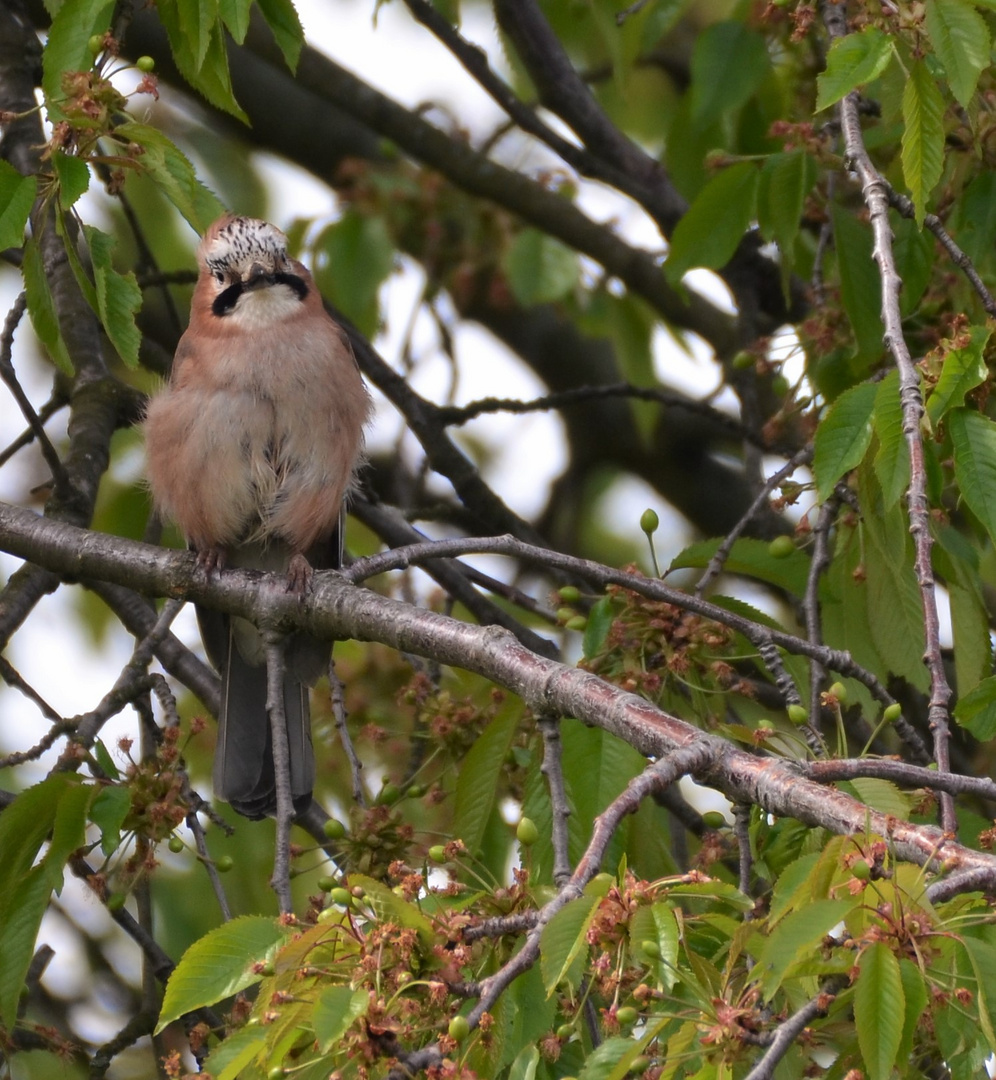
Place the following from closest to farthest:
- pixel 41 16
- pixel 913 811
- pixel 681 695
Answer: pixel 913 811 < pixel 681 695 < pixel 41 16

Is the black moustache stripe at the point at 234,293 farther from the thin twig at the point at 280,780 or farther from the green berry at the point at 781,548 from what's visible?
the green berry at the point at 781,548

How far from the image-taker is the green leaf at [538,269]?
629cm

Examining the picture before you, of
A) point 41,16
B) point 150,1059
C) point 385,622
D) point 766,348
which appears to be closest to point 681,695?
point 385,622

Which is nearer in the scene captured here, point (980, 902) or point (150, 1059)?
point (980, 902)

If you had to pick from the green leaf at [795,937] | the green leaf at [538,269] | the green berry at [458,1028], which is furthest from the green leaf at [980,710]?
the green leaf at [538,269]

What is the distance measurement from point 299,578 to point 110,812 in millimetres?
913

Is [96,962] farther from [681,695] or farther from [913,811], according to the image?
[913,811]

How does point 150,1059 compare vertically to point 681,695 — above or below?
below

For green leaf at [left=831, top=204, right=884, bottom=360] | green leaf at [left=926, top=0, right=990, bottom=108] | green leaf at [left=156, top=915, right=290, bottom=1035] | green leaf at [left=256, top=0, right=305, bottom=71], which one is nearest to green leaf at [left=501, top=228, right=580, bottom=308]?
green leaf at [left=831, top=204, right=884, bottom=360]

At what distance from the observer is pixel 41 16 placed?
638 cm

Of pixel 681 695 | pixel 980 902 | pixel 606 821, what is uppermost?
pixel 681 695

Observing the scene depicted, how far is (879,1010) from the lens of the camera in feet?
6.16

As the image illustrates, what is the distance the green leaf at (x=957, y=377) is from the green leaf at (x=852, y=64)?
527 mm

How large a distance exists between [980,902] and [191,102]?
6521mm
